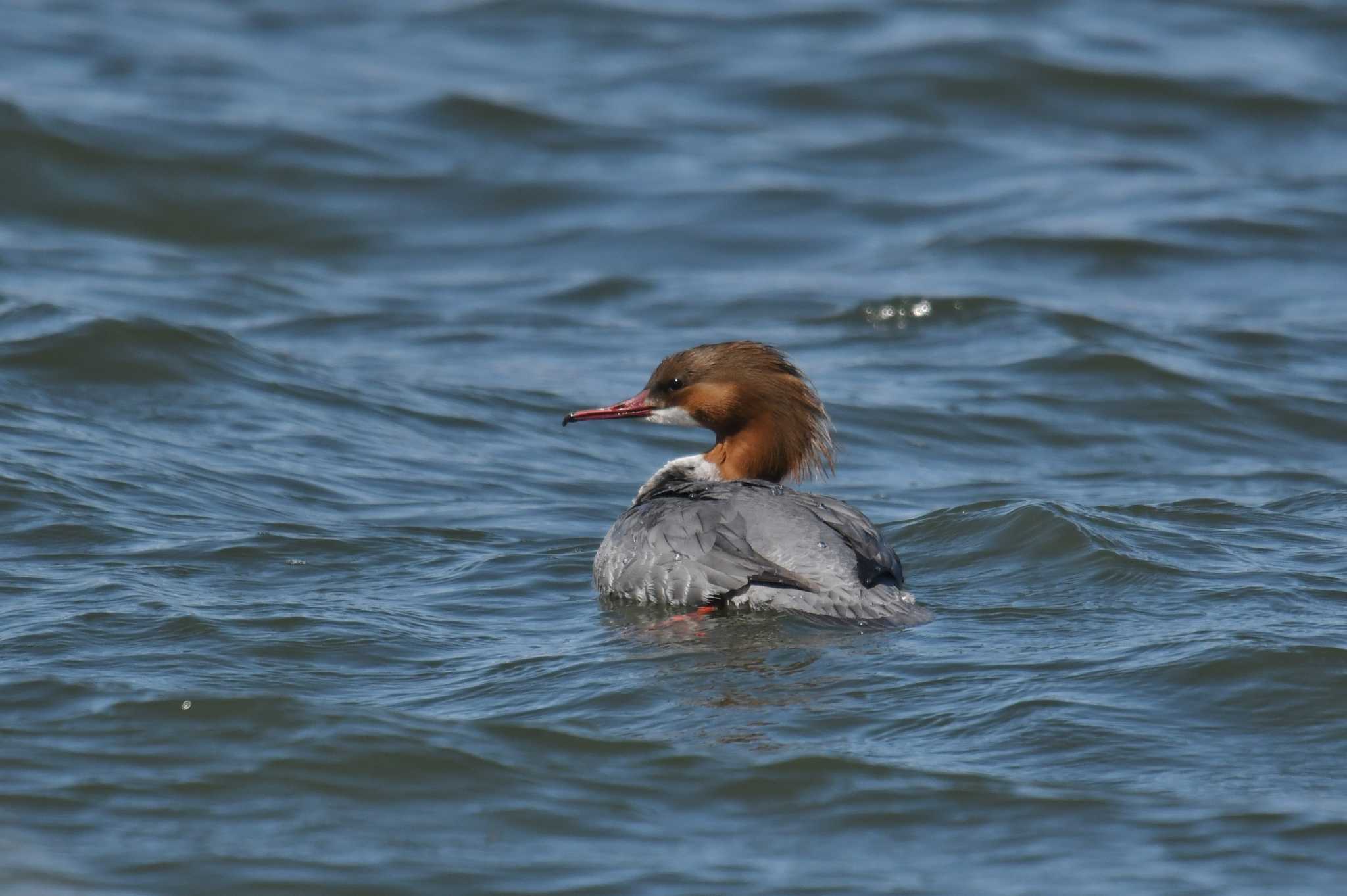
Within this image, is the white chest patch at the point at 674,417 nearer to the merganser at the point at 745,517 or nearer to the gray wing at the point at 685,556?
the merganser at the point at 745,517

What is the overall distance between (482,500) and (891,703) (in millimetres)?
3621

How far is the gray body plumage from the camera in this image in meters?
6.78

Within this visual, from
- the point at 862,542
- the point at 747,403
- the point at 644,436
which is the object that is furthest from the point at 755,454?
the point at 644,436

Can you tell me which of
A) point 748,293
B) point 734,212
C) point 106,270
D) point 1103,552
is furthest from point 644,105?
point 1103,552

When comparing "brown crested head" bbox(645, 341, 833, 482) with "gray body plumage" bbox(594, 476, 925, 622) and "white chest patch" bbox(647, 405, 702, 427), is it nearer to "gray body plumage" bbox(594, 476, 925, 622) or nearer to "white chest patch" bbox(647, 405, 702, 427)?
"white chest patch" bbox(647, 405, 702, 427)

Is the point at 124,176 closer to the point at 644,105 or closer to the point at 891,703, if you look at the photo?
the point at 644,105

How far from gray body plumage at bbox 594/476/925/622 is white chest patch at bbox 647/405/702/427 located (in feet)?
2.63

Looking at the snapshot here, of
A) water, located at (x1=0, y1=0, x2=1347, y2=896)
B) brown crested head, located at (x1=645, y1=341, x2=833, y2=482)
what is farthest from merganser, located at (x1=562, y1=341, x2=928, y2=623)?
water, located at (x1=0, y1=0, x2=1347, y2=896)

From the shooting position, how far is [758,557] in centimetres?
689

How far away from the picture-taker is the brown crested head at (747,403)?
806 cm

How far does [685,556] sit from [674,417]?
4.20 ft

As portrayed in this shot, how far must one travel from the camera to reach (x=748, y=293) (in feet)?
44.2

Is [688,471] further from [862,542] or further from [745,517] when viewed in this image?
[862,542]

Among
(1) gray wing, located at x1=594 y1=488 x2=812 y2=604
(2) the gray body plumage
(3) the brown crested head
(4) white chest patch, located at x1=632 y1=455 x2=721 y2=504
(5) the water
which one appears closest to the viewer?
(5) the water
